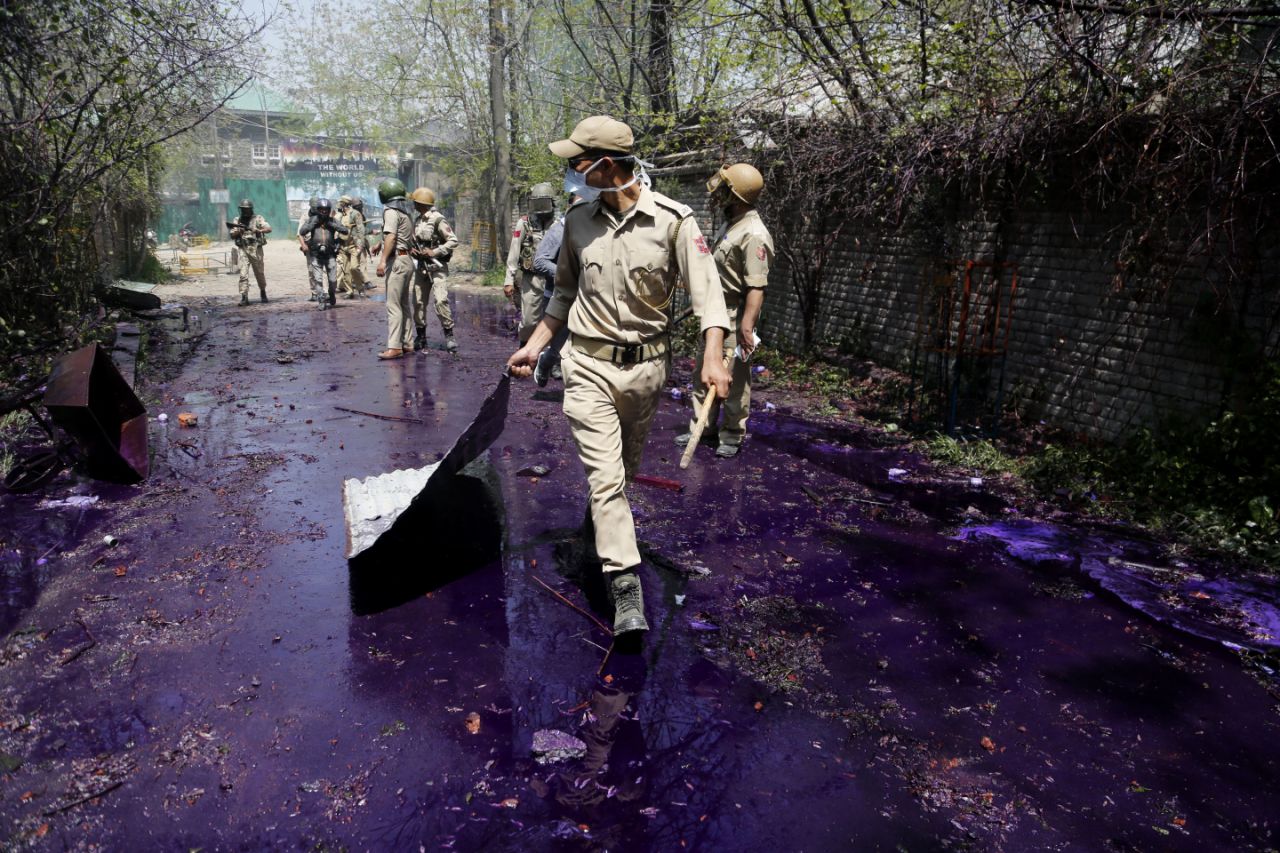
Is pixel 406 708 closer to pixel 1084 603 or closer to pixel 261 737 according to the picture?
pixel 261 737

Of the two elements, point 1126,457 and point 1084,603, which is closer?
point 1084,603

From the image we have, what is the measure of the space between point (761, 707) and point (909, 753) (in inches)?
21.7

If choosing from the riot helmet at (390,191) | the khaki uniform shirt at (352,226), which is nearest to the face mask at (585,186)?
the riot helmet at (390,191)

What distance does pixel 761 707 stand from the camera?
3.17 m

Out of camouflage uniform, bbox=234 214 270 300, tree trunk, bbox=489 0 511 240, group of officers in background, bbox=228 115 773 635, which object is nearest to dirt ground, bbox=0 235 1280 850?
group of officers in background, bbox=228 115 773 635

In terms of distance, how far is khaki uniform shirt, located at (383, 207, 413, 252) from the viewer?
10.2 metres

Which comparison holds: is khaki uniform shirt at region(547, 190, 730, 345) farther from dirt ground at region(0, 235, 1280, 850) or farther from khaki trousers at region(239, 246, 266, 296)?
khaki trousers at region(239, 246, 266, 296)

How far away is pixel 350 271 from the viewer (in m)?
18.4

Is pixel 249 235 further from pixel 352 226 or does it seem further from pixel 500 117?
pixel 500 117

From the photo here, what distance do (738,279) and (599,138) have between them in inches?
117

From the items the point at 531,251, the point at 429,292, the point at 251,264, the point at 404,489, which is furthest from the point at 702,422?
the point at 251,264

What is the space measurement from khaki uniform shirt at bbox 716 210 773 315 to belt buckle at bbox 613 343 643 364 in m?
2.50

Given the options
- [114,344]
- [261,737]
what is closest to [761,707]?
[261,737]

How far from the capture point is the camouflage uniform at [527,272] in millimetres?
8656
